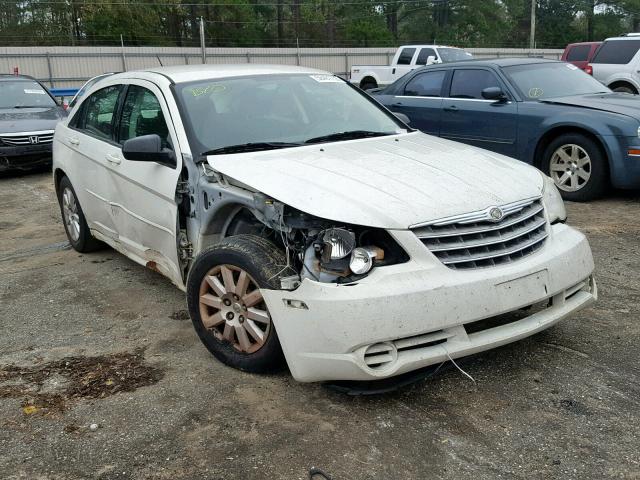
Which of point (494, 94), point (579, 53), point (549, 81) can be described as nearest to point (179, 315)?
point (494, 94)

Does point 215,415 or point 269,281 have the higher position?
point 269,281

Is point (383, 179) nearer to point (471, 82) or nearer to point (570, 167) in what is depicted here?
→ point (570, 167)

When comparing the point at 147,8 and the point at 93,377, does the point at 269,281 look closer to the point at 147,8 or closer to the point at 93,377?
the point at 93,377

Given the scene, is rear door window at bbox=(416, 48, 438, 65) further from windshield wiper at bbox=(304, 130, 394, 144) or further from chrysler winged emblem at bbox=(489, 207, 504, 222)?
chrysler winged emblem at bbox=(489, 207, 504, 222)

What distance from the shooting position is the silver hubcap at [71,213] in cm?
595

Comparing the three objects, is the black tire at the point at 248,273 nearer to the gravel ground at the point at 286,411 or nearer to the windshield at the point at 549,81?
the gravel ground at the point at 286,411

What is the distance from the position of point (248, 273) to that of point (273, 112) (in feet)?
4.82

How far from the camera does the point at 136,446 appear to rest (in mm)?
3035

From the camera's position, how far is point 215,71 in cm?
478

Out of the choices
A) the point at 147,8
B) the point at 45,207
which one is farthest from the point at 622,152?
the point at 147,8

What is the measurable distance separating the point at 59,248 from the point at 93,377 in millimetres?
3073

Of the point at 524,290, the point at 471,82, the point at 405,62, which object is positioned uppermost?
the point at 471,82

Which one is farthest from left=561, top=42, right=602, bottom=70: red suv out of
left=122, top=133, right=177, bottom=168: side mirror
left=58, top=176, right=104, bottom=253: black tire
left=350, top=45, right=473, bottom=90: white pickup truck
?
left=122, top=133, right=177, bottom=168: side mirror

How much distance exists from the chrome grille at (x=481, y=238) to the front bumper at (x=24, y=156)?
353 inches
